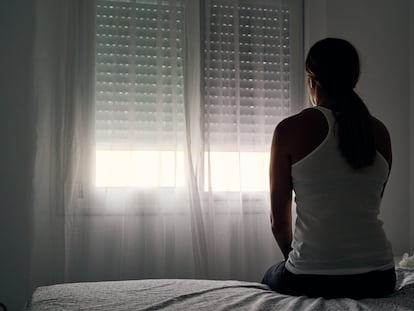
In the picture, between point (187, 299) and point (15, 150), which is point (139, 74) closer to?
point (15, 150)

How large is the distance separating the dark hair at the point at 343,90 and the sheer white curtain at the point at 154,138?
0.96 meters

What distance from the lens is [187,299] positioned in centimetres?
102

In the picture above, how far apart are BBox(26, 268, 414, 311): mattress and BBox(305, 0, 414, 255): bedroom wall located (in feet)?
4.31

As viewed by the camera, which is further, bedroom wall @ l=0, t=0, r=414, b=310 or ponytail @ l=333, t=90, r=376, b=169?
bedroom wall @ l=0, t=0, r=414, b=310

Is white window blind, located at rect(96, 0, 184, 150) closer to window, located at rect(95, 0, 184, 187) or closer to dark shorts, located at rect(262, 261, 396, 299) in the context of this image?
window, located at rect(95, 0, 184, 187)

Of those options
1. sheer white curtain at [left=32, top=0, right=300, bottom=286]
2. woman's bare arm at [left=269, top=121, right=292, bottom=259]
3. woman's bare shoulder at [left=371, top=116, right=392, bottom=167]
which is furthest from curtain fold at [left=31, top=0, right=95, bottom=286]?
woman's bare shoulder at [left=371, top=116, right=392, bottom=167]

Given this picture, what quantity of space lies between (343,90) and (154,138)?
3.59 feet

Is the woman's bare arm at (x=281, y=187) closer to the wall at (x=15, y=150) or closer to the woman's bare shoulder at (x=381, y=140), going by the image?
the woman's bare shoulder at (x=381, y=140)

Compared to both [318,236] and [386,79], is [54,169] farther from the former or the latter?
[386,79]

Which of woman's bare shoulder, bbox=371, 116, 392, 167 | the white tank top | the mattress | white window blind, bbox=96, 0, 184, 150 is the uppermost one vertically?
white window blind, bbox=96, 0, 184, 150

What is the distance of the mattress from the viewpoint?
96 centimetres

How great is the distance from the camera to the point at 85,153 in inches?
76.9

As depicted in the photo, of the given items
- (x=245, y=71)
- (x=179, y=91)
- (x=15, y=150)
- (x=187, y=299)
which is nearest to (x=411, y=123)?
(x=245, y=71)

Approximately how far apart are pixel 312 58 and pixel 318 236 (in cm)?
49
